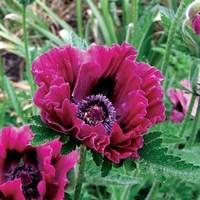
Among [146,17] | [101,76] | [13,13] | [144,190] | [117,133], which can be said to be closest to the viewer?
[117,133]

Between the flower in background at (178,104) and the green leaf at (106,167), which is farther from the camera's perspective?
the flower in background at (178,104)

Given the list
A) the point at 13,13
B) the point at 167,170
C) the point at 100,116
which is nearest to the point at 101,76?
the point at 100,116

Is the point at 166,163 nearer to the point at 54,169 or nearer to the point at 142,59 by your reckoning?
the point at 54,169

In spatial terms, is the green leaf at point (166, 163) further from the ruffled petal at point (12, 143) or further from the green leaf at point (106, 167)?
the ruffled petal at point (12, 143)

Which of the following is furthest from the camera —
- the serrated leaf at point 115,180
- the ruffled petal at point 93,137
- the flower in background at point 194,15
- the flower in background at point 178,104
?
the flower in background at point 178,104

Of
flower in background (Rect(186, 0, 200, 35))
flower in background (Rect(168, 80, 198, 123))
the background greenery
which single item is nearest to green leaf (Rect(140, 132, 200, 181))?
the background greenery

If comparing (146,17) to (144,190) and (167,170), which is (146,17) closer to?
(144,190)

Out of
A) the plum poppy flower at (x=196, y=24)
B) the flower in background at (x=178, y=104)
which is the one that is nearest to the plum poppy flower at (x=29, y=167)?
the plum poppy flower at (x=196, y=24)

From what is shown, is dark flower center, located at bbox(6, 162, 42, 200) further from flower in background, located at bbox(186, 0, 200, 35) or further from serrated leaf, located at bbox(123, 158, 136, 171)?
flower in background, located at bbox(186, 0, 200, 35)
